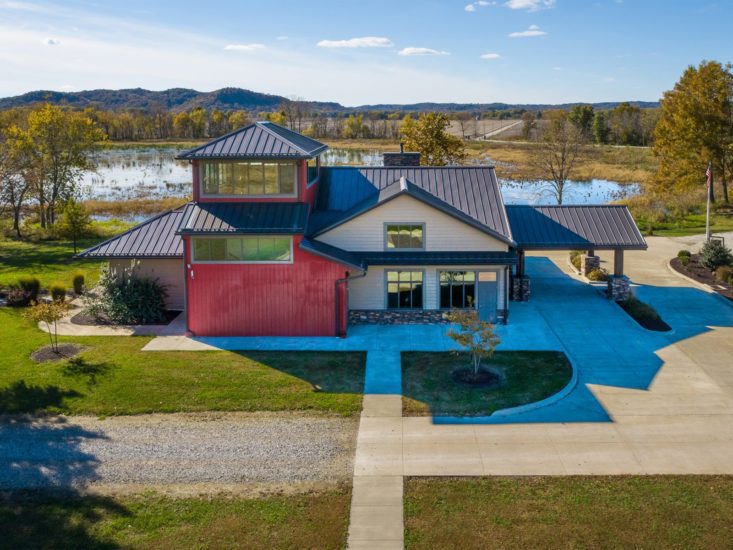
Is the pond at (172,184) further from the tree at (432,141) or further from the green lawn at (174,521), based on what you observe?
the green lawn at (174,521)

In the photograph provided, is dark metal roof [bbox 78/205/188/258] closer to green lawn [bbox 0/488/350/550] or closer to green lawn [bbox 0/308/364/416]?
green lawn [bbox 0/308/364/416]

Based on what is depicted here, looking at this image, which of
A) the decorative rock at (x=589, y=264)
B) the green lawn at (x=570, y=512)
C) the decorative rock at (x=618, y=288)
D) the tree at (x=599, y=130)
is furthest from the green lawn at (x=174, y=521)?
the tree at (x=599, y=130)

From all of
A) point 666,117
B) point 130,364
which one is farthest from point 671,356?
point 666,117

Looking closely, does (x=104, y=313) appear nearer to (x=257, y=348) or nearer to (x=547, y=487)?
(x=257, y=348)

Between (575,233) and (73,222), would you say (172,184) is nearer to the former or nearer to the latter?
(73,222)

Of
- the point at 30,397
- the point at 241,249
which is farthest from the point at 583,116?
the point at 30,397

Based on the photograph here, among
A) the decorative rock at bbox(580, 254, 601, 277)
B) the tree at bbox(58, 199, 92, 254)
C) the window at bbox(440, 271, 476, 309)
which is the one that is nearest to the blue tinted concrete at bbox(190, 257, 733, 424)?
the window at bbox(440, 271, 476, 309)
